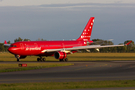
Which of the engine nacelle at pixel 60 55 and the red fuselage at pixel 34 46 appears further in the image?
the red fuselage at pixel 34 46

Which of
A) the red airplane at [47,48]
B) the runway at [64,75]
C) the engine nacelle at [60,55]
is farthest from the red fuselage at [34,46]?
the runway at [64,75]

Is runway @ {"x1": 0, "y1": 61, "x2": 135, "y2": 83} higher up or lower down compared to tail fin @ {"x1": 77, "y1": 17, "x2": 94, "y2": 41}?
lower down

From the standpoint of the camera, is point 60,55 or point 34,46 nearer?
point 60,55

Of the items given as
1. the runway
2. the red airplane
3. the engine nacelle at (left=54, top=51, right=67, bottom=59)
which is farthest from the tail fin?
the runway

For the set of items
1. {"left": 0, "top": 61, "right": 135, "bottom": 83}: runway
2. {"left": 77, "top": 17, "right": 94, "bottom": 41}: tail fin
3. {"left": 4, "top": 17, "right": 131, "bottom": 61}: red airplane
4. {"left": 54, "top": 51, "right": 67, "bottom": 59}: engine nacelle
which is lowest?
{"left": 0, "top": 61, "right": 135, "bottom": 83}: runway

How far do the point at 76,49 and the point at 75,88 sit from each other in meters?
38.6

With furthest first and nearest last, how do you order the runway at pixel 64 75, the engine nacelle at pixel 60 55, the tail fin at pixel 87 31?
the tail fin at pixel 87 31
the engine nacelle at pixel 60 55
the runway at pixel 64 75

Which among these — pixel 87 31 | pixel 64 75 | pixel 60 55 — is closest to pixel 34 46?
pixel 60 55

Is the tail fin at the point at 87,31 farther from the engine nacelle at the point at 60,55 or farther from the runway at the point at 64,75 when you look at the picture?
the runway at the point at 64,75

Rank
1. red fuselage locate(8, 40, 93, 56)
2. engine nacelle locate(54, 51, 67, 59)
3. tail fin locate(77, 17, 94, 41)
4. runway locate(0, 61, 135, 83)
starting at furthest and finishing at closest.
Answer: tail fin locate(77, 17, 94, 41) < red fuselage locate(8, 40, 93, 56) < engine nacelle locate(54, 51, 67, 59) < runway locate(0, 61, 135, 83)

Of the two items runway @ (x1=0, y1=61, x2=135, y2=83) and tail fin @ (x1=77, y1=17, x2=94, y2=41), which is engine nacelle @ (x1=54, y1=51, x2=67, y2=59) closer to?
tail fin @ (x1=77, y1=17, x2=94, y2=41)

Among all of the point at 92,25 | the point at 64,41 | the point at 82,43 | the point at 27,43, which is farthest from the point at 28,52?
the point at 92,25

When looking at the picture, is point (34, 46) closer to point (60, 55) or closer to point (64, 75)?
point (60, 55)

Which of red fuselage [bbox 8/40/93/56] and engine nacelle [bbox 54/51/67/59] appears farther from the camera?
red fuselage [bbox 8/40/93/56]
